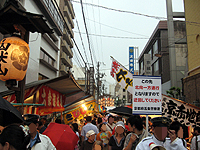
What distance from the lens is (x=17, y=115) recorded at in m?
3.02

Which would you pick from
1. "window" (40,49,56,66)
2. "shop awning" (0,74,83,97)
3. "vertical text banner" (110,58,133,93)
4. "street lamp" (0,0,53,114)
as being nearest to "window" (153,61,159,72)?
"window" (40,49,56,66)

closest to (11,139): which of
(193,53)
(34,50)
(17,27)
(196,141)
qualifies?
(17,27)

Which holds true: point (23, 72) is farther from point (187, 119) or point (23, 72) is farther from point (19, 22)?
point (187, 119)

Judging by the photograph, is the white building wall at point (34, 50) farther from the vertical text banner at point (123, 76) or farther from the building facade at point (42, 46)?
the vertical text banner at point (123, 76)

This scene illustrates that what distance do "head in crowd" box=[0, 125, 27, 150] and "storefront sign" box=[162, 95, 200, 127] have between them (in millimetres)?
5318

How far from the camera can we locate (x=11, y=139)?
7.61ft

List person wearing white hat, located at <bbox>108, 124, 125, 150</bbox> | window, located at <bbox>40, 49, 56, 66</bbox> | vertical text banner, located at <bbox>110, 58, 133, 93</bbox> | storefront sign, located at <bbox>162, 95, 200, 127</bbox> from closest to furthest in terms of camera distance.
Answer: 1. person wearing white hat, located at <bbox>108, 124, 125, 150</bbox>
2. storefront sign, located at <bbox>162, 95, 200, 127</bbox>
3. vertical text banner, located at <bbox>110, 58, 133, 93</bbox>
4. window, located at <bbox>40, 49, 56, 66</bbox>

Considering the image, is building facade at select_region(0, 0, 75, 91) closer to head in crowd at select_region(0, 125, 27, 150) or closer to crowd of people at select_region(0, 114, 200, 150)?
crowd of people at select_region(0, 114, 200, 150)

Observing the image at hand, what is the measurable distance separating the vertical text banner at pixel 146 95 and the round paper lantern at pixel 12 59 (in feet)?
13.0

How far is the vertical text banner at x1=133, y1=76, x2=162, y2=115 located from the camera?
441 cm

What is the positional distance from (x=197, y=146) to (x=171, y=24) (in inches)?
945

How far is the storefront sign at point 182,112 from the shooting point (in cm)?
597

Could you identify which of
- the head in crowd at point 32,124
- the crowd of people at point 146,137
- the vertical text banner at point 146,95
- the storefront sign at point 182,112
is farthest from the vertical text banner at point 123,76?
the head in crowd at point 32,124

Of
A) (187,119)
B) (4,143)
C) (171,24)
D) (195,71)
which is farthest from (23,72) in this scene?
(171,24)
